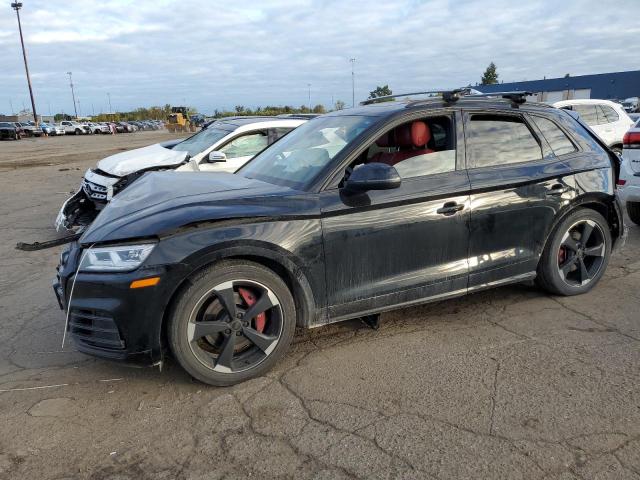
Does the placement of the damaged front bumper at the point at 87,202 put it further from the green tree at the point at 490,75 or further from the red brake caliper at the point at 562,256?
the green tree at the point at 490,75

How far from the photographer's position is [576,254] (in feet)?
14.8

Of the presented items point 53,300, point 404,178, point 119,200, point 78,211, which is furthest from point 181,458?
point 78,211

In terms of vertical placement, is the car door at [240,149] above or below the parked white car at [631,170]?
above

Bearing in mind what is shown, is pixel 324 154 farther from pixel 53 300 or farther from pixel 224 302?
pixel 53 300

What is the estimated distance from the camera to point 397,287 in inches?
143

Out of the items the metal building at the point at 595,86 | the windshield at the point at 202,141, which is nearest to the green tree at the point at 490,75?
the metal building at the point at 595,86

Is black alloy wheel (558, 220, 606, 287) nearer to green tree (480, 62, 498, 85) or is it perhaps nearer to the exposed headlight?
the exposed headlight

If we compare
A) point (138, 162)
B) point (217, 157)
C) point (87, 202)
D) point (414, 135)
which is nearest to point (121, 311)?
point (414, 135)

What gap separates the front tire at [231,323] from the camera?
305 cm

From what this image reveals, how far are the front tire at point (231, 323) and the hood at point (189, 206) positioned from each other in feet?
1.08

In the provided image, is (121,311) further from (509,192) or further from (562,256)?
(562,256)

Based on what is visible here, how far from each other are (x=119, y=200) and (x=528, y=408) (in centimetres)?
306

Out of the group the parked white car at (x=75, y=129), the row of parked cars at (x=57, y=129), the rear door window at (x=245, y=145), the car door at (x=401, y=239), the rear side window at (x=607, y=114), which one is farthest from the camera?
the parked white car at (x=75, y=129)

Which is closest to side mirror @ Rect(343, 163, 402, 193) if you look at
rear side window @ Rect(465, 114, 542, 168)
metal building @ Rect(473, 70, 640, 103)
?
rear side window @ Rect(465, 114, 542, 168)
